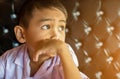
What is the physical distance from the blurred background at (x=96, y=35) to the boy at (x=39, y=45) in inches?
15.3

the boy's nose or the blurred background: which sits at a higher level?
the boy's nose

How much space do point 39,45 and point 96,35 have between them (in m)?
0.61

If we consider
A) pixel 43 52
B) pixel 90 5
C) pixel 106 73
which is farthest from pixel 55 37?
pixel 106 73

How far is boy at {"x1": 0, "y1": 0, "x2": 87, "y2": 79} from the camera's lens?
106 cm

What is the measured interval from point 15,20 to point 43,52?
49 centimetres

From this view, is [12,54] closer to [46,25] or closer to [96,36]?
[46,25]

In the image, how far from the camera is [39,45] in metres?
1.04

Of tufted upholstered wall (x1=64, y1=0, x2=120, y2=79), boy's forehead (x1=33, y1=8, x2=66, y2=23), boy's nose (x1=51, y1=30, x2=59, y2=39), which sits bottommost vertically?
tufted upholstered wall (x1=64, y1=0, x2=120, y2=79)

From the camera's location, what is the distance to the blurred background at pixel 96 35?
5.09 feet

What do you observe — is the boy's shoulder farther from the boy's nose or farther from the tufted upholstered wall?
the tufted upholstered wall

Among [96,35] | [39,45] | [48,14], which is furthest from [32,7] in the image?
[96,35]

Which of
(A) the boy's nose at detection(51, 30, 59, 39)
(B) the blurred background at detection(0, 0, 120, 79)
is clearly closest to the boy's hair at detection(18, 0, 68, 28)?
(A) the boy's nose at detection(51, 30, 59, 39)

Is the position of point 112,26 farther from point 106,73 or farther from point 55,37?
point 55,37

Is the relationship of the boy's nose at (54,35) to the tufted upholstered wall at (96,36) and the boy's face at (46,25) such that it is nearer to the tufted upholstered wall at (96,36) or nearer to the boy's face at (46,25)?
the boy's face at (46,25)
